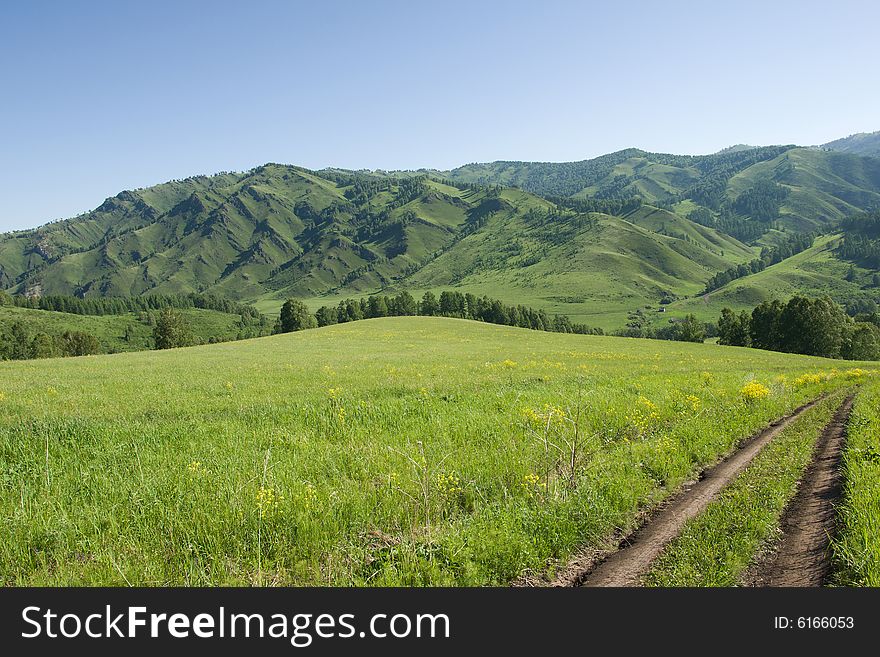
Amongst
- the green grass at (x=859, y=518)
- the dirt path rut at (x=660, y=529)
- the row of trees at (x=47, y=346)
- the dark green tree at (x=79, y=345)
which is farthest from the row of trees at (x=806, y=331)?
the dark green tree at (x=79, y=345)

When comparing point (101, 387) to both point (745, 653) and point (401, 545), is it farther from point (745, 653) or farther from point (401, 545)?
point (745, 653)

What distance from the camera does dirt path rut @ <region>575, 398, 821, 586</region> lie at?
6707 mm

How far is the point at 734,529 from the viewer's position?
7.64 metres

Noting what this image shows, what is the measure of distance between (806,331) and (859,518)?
94.1 metres

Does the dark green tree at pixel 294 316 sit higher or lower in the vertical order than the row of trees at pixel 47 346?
higher

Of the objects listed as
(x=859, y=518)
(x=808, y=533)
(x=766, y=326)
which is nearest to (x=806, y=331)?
(x=766, y=326)

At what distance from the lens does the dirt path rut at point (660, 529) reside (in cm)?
671

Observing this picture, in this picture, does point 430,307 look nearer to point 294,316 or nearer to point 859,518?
point 294,316

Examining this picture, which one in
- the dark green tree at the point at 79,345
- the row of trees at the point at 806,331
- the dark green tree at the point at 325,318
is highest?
the dark green tree at the point at 325,318

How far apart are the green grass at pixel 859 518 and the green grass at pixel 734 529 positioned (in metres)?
0.91

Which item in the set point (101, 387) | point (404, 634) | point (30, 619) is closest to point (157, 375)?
point (101, 387)

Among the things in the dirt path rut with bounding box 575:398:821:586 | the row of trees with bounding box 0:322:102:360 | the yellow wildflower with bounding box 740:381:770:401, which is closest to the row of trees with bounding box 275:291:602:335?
the row of trees with bounding box 0:322:102:360

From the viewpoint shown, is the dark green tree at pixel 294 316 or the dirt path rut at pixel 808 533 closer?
the dirt path rut at pixel 808 533

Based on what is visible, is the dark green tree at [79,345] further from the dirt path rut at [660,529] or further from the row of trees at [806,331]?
the row of trees at [806,331]
